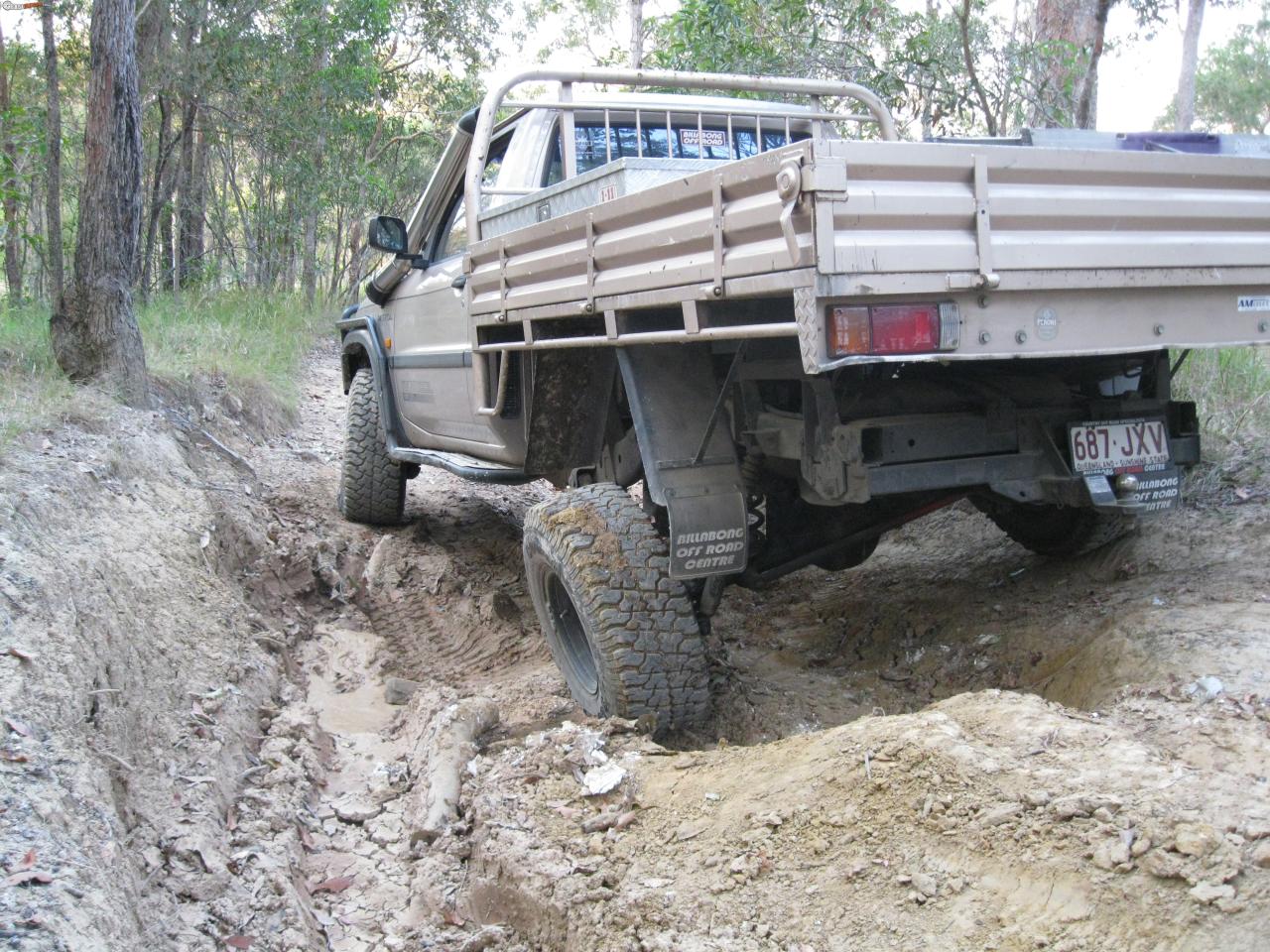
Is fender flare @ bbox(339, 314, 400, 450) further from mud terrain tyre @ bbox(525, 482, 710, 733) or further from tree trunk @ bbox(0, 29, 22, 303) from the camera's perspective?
mud terrain tyre @ bbox(525, 482, 710, 733)

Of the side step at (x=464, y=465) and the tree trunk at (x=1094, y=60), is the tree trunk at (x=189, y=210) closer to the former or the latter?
the side step at (x=464, y=465)

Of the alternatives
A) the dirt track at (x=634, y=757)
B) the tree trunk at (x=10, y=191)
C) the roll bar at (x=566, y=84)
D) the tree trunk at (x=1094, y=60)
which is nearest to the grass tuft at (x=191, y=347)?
the dirt track at (x=634, y=757)

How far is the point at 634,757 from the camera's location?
330cm

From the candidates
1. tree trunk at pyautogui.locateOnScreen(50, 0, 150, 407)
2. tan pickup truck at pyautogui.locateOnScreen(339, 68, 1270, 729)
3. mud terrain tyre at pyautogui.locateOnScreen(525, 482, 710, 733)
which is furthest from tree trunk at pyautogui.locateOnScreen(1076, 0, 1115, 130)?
tree trunk at pyautogui.locateOnScreen(50, 0, 150, 407)

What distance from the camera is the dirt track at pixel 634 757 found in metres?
2.28

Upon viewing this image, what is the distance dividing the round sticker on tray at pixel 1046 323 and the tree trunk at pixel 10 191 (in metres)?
6.42

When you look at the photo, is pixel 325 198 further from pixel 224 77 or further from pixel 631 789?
pixel 631 789

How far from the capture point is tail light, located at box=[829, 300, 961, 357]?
2.57 m

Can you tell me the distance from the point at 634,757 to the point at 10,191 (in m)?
5.83

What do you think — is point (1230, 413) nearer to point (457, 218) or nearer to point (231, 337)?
point (457, 218)

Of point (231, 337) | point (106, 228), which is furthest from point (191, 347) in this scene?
point (106, 228)

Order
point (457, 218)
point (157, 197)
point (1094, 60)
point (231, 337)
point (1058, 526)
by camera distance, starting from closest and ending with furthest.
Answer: point (1058, 526) → point (457, 218) → point (1094, 60) → point (231, 337) → point (157, 197)

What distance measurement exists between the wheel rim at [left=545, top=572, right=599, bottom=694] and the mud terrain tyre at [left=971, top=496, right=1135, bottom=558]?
1675 millimetres

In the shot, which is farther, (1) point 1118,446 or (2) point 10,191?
(2) point 10,191
